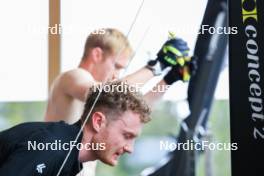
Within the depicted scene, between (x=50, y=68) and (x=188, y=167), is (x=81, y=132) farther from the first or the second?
(x=188, y=167)

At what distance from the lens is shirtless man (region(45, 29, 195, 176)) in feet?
5.26

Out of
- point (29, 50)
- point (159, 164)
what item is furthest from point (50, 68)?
point (159, 164)

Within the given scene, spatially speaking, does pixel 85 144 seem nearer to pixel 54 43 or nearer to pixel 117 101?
pixel 117 101

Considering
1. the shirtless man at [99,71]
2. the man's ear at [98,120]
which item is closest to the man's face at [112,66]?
the shirtless man at [99,71]

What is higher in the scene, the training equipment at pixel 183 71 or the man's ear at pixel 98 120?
the training equipment at pixel 183 71

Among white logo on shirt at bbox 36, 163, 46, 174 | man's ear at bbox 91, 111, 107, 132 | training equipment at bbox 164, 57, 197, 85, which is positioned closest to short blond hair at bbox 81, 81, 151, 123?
man's ear at bbox 91, 111, 107, 132

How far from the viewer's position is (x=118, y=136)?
156cm

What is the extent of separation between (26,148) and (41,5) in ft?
2.07

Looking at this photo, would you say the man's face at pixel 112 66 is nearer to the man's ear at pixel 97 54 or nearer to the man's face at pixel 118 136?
the man's ear at pixel 97 54

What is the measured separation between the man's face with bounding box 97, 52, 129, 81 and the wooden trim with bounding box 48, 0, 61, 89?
0.15 m

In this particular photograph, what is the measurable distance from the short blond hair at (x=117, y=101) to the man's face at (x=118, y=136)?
0.02m

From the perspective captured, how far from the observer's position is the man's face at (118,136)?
155cm

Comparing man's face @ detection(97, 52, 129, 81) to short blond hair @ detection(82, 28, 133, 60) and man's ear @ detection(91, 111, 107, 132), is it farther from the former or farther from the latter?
man's ear @ detection(91, 111, 107, 132)

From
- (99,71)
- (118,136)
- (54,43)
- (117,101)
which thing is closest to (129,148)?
(118,136)
